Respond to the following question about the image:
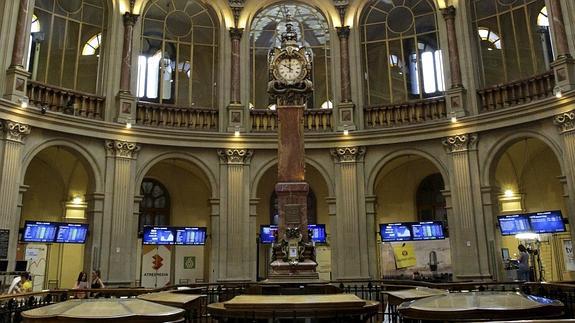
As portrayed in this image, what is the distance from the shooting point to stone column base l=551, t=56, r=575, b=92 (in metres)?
14.7

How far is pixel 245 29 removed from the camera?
19719 mm

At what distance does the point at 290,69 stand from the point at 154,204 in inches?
445

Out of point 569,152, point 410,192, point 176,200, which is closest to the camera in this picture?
point 569,152

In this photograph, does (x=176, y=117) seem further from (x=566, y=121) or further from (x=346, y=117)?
(x=566, y=121)

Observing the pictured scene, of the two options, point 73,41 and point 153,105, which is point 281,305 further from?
point 73,41

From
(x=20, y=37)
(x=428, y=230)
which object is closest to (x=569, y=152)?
(x=428, y=230)

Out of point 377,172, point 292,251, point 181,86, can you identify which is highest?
point 181,86

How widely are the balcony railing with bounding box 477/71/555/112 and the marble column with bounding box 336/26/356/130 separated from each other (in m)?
→ 4.49

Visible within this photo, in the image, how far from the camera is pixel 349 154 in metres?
18.4

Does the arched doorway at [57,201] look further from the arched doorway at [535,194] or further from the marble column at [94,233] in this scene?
the arched doorway at [535,194]

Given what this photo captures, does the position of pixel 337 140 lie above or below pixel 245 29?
below

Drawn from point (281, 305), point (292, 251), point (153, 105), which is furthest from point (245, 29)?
point (281, 305)

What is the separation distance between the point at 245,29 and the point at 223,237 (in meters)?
8.01

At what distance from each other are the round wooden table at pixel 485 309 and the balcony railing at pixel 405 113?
1399 centimetres
